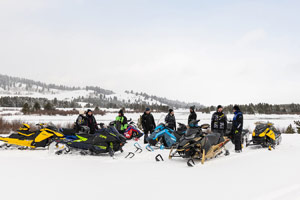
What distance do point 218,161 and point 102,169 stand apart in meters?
2.85

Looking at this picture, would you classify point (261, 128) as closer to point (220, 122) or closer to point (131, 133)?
point (220, 122)

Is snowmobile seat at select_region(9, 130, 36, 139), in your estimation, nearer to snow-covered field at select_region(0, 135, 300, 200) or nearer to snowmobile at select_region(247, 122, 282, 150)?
snow-covered field at select_region(0, 135, 300, 200)

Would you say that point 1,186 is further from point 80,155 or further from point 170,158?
point 170,158

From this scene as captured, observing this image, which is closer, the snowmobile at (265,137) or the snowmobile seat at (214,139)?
the snowmobile seat at (214,139)

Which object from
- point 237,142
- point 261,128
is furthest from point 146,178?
point 261,128

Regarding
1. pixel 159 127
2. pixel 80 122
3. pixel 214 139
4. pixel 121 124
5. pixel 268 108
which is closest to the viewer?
pixel 214 139

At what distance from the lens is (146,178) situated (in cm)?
416

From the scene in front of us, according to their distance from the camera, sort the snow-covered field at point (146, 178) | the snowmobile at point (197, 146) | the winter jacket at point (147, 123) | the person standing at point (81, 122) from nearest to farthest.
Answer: the snow-covered field at point (146, 178) < the snowmobile at point (197, 146) < the person standing at point (81, 122) < the winter jacket at point (147, 123)

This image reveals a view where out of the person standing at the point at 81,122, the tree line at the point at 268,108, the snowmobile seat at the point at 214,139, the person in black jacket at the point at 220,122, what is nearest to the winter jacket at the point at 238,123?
the person in black jacket at the point at 220,122

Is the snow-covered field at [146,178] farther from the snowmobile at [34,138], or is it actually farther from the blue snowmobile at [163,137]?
the blue snowmobile at [163,137]

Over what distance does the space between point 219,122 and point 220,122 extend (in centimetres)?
3

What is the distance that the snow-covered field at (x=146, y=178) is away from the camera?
11.1 feet

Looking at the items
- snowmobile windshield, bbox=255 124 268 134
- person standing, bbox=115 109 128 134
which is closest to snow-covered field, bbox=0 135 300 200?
snowmobile windshield, bbox=255 124 268 134

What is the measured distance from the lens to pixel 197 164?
520 cm
